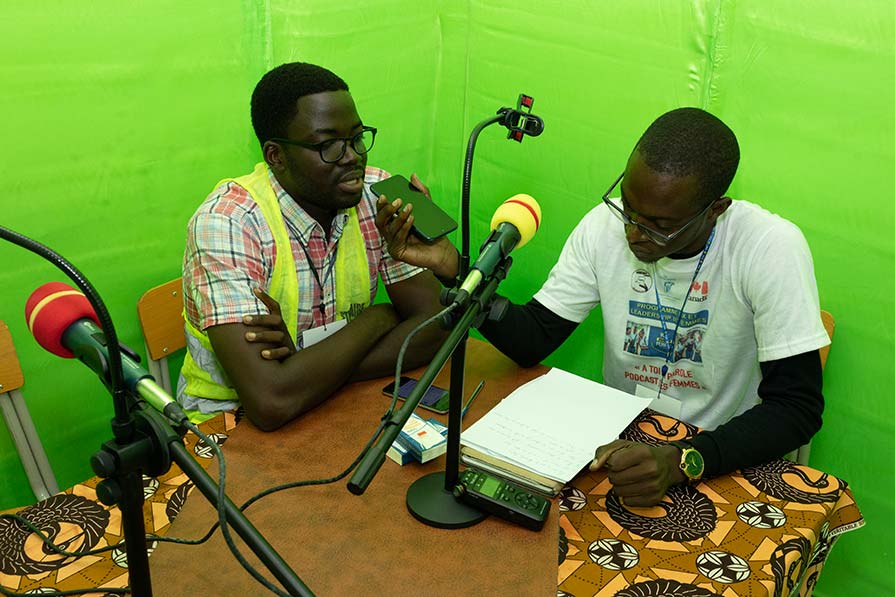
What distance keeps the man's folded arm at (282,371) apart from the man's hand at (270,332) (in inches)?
0.4

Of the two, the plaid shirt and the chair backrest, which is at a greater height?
the plaid shirt

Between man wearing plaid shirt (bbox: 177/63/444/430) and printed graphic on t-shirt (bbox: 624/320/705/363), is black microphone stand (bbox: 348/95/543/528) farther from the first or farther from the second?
printed graphic on t-shirt (bbox: 624/320/705/363)

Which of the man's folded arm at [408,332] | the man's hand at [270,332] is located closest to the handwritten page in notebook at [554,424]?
the man's folded arm at [408,332]

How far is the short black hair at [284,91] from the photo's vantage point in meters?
1.96

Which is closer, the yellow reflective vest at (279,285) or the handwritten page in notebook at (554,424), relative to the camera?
the handwritten page in notebook at (554,424)

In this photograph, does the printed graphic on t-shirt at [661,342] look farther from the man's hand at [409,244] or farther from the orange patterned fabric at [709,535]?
the man's hand at [409,244]

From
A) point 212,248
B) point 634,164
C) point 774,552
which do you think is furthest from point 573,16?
point 774,552

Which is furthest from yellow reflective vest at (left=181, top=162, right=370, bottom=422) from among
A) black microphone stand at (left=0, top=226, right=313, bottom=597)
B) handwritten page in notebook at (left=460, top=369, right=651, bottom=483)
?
black microphone stand at (left=0, top=226, right=313, bottom=597)

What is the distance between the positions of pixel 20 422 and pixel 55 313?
1.30 metres

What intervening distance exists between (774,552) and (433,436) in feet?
2.22

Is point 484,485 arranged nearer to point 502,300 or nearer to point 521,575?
point 521,575

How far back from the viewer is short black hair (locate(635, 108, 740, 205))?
1.66m

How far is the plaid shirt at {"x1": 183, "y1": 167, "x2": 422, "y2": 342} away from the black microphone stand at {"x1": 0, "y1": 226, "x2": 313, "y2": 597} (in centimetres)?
87

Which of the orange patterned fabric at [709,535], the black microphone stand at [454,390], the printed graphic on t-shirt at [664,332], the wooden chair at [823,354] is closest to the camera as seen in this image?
the black microphone stand at [454,390]
